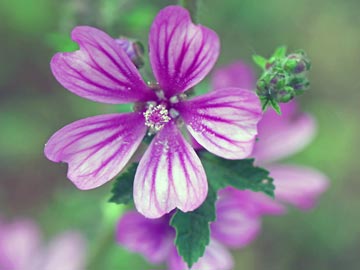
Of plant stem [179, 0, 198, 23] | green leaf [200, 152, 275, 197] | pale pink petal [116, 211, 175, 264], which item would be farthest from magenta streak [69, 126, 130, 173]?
pale pink petal [116, 211, 175, 264]

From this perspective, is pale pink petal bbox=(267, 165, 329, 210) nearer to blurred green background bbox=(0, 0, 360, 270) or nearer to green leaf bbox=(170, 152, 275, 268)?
green leaf bbox=(170, 152, 275, 268)

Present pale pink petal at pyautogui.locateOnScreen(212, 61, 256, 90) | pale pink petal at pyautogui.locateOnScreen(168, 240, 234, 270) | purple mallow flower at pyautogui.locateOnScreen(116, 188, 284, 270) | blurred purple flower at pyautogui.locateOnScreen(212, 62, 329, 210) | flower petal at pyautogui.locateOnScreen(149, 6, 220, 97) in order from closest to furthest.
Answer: flower petal at pyautogui.locateOnScreen(149, 6, 220, 97)
pale pink petal at pyautogui.locateOnScreen(168, 240, 234, 270)
purple mallow flower at pyautogui.locateOnScreen(116, 188, 284, 270)
pale pink petal at pyautogui.locateOnScreen(212, 61, 256, 90)
blurred purple flower at pyautogui.locateOnScreen(212, 62, 329, 210)

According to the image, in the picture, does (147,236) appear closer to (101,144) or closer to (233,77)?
(101,144)

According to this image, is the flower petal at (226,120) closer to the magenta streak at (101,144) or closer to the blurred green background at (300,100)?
the magenta streak at (101,144)

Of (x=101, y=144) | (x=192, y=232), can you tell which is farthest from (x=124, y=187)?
(x=192, y=232)

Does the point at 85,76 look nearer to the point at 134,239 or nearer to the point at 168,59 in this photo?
the point at 168,59
